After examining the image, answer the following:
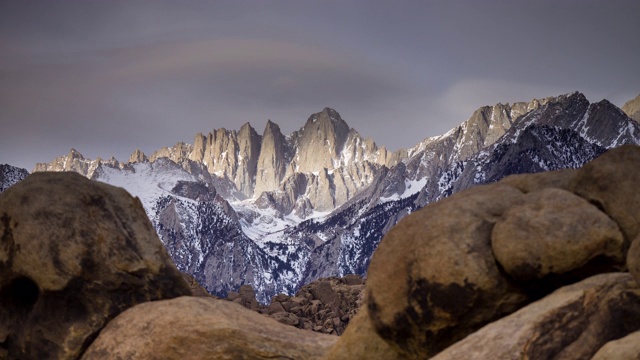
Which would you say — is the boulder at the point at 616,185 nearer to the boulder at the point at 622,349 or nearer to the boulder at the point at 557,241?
the boulder at the point at 557,241

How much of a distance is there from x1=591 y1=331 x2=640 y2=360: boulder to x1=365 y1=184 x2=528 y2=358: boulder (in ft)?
11.9

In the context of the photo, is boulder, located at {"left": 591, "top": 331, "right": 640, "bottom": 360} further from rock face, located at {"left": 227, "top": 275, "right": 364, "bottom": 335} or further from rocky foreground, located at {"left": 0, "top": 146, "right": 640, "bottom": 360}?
rock face, located at {"left": 227, "top": 275, "right": 364, "bottom": 335}

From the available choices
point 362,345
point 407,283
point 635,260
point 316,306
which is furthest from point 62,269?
point 316,306

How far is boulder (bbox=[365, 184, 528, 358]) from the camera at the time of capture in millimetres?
17156

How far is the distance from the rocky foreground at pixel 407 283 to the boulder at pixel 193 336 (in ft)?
0.13

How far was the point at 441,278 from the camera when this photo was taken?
1716 cm

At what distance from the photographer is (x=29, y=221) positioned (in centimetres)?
2298

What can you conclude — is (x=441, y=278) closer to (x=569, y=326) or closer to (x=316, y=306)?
(x=569, y=326)

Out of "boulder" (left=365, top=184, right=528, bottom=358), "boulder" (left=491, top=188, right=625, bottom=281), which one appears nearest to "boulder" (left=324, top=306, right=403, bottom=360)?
"boulder" (left=365, top=184, right=528, bottom=358)

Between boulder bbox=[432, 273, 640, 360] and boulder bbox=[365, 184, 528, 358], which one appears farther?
boulder bbox=[365, 184, 528, 358]

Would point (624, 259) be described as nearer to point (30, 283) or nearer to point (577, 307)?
point (577, 307)

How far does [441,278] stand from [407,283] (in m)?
0.98

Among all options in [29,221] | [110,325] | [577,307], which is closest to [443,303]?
[577,307]

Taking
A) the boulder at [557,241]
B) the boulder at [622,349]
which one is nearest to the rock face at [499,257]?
the boulder at [557,241]
